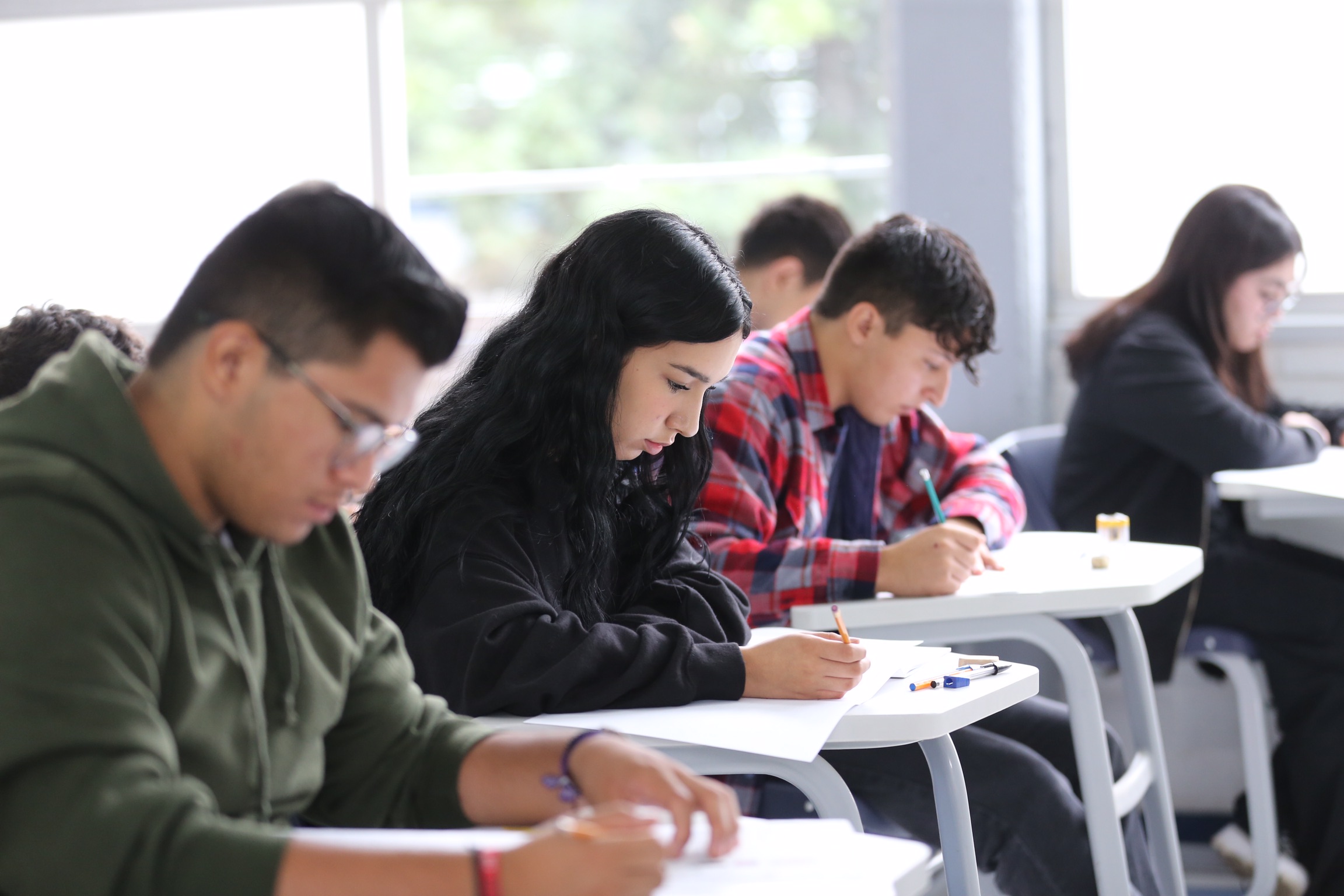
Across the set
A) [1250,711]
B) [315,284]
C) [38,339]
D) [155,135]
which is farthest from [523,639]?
[155,135]

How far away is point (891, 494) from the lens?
2.47 metres

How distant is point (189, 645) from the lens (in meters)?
0.87

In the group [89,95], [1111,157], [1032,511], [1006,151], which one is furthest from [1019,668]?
[89,95]

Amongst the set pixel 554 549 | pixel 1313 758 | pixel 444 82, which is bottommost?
pixel 1313 758

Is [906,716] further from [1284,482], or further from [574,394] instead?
[1284,482]

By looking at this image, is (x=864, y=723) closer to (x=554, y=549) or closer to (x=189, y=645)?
(x=554, y=549)

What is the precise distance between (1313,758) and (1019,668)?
146 centimetres

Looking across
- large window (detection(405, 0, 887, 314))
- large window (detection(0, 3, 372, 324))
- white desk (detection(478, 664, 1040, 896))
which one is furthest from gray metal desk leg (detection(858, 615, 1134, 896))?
large window (detection(405, 0, 887, 314))

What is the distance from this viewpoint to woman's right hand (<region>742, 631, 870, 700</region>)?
1.39 m

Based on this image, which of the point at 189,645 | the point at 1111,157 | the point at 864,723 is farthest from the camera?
the point at 1111,157

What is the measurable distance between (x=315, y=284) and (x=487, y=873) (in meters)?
0.40

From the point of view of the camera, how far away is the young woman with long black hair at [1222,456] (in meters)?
2.65

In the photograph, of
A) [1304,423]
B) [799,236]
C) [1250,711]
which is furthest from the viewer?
[799,236]

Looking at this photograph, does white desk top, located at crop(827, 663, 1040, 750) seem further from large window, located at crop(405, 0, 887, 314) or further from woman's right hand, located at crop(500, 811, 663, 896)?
large window, located at crop(405, 0, 887, 314)
